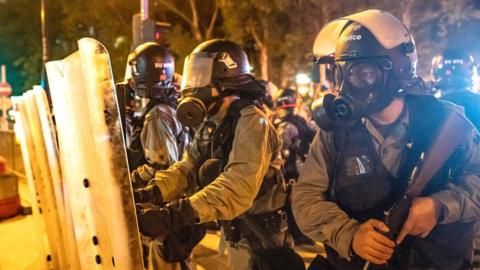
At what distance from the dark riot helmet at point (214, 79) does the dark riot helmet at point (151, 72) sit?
4.37 ft

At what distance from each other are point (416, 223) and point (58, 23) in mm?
30866

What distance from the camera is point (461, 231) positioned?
221 cm

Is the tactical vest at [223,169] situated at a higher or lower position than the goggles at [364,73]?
lower

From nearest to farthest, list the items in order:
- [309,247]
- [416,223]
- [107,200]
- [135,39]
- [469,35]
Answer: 1. [107,200]
2. [416,223]
3. [309,247]
4. [135,39]
5. [469,35]

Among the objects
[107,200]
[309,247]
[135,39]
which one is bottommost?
[309,247]

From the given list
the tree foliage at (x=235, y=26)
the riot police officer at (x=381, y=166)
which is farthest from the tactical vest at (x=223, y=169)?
the tree foliage at (x=235, y=26)

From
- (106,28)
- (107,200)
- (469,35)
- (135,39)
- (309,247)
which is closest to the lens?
(107,200)

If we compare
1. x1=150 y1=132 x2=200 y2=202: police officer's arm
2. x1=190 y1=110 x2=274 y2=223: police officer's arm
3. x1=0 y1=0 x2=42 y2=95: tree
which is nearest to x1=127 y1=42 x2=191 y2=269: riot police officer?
x1=150 y1=132 x2=200 y2=202: police officer's arm

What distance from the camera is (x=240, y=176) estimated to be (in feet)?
9.28

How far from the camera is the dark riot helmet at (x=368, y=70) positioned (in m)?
2.28

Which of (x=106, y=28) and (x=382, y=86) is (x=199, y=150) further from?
(x=106, y=28)

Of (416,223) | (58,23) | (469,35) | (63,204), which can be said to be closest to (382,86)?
(416,223)

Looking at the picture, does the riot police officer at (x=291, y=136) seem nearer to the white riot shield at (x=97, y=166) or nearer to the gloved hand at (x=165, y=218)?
the gloved hand at (x=165, y=218)

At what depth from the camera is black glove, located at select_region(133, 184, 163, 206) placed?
9.71ft
